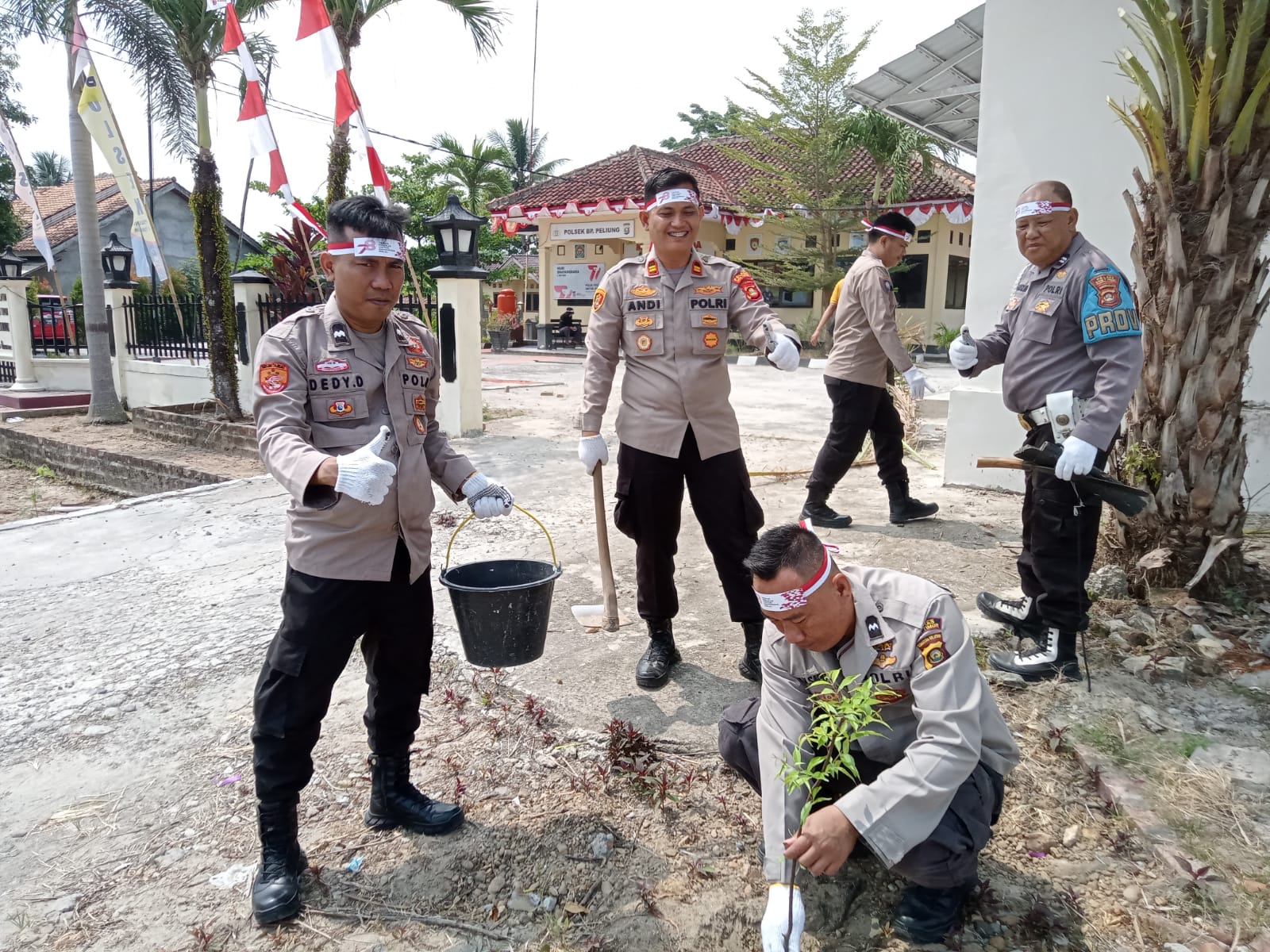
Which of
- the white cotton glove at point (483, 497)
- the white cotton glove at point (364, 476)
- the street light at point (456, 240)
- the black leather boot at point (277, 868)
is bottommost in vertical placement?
the black leather boot at point (277, 868)

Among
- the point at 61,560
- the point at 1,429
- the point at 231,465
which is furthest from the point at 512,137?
the point at 61,560

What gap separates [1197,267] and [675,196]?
223 centimetres

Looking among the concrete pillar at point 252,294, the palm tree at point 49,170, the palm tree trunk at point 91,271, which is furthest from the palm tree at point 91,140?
the palm tree at point 49,170

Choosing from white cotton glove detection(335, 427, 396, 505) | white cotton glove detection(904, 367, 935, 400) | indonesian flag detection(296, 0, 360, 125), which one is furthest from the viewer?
indonesian flag detection(296, 0, 360, 125)

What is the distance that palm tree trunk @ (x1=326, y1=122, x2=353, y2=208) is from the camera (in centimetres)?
948

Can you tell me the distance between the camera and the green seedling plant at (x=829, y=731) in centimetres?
178

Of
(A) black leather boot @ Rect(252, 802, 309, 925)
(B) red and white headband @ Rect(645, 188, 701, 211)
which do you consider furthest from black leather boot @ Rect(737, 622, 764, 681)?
(A) black leather boot @ Rect(252, 802, 309, 925)

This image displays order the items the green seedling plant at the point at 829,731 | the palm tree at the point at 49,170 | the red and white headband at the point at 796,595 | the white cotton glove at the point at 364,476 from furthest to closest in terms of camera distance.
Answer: the palm tree at the point at 49,170 → the white cotton glove at the point at 364,476 → the red and white headband at the point at 796,595 → the green seedling plant at the point at 829,731

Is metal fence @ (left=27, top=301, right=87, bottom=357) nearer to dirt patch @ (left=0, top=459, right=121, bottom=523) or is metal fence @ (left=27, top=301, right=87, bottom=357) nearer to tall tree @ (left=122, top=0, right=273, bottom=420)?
dirt patch @ (left=0, top=459, right=121, bottom=523)

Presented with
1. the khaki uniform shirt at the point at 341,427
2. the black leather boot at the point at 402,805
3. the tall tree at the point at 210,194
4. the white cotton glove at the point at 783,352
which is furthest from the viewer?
the tall tree at the point at 210,194

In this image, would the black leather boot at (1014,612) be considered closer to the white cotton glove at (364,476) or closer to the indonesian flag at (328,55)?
the white cotton glove at (364,476)

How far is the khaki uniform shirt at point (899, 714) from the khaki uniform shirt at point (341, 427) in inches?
41.5

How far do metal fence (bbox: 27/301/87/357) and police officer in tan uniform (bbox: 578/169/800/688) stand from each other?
15.5 metres

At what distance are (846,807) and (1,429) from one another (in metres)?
13.3
